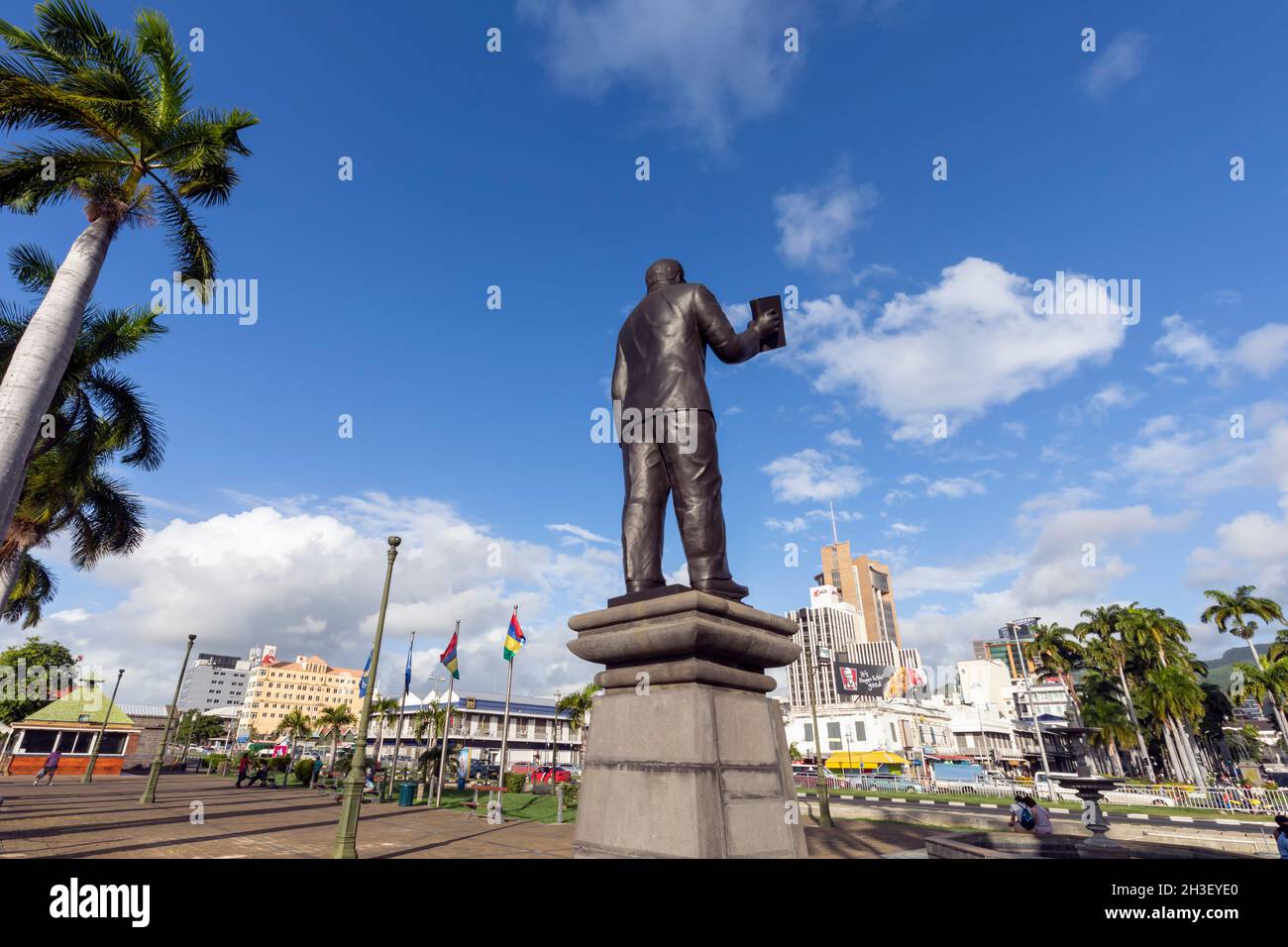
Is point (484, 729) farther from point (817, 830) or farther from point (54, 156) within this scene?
point (54, 156)

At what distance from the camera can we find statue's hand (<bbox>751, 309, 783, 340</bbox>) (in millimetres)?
5895

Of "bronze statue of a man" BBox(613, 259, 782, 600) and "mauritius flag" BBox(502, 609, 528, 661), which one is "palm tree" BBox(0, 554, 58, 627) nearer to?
"mauritius flag" BBox(502, 609, 528, 661)

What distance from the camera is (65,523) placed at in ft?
57.4

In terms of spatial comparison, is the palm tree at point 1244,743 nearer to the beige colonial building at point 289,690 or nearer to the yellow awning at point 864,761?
the yellow awning at point 864,761

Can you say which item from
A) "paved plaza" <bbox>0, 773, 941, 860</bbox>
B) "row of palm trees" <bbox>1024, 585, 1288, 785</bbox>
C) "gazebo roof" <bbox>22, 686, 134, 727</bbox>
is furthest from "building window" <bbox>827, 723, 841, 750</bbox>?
"gazebo roof" <bbox>22, 686, 134, 727</bbox>

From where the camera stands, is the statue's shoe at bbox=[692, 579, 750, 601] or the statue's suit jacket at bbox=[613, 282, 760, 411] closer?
the statue's shoe at bbox=[692, 579, 750, 601]

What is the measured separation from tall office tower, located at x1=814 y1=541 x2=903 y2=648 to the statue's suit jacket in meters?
184

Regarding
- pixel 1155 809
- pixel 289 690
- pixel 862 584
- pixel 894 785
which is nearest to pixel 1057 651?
pixel 894 785

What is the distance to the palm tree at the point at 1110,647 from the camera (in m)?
43.9

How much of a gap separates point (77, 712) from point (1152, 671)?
231ft

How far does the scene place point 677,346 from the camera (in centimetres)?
554

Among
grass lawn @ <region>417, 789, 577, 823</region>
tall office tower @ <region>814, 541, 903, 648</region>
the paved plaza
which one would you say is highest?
tall office tower @ <region>814, 541, 903, 648</region>

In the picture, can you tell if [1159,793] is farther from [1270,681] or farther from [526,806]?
[526,806]

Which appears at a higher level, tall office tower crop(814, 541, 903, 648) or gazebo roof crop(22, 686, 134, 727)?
tall office tower crop(814, 541, 903, 648)
